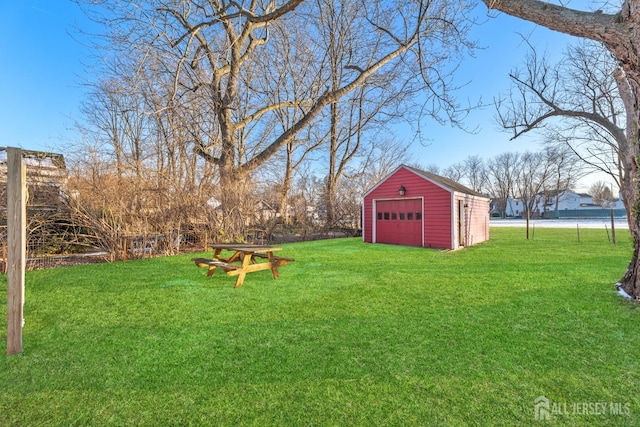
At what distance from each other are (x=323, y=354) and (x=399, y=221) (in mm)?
9758

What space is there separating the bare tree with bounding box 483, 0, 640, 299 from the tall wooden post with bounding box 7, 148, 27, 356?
620 centimetres

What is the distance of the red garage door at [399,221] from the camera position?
11148 millimetres

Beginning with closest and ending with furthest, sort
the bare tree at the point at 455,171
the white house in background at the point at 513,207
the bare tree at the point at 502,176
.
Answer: the bare tree at the point at 502,176
the bare tree at the point at 455,171
the white house in background at the point at 513,207

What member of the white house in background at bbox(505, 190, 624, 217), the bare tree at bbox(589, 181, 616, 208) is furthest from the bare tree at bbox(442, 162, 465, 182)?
the bare tree at bbox(589, 181, 616, 208)

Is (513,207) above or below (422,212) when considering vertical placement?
above

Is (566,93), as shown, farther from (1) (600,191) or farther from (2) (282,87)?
(1) (600,191)

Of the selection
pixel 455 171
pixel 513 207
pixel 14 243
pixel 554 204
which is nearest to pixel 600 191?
pixel 554 204

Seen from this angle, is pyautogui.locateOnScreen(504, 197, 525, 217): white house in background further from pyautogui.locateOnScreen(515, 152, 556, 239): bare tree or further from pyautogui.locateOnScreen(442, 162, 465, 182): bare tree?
pyautogui.locateOnScreen(442, 162, 465, 182): bare tree

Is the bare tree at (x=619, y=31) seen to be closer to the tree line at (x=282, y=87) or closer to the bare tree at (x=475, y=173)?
the tree line at (x=282, y=87)

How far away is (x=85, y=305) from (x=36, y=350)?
1483 mm

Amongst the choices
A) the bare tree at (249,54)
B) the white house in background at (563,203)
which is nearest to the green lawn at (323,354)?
the bare tree at (249,54)

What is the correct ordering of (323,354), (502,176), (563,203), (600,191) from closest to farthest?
(323,354), (600,191), (502,176), (563,203)

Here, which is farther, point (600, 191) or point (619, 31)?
point (600, 191)

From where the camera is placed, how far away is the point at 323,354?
8.53 feet
